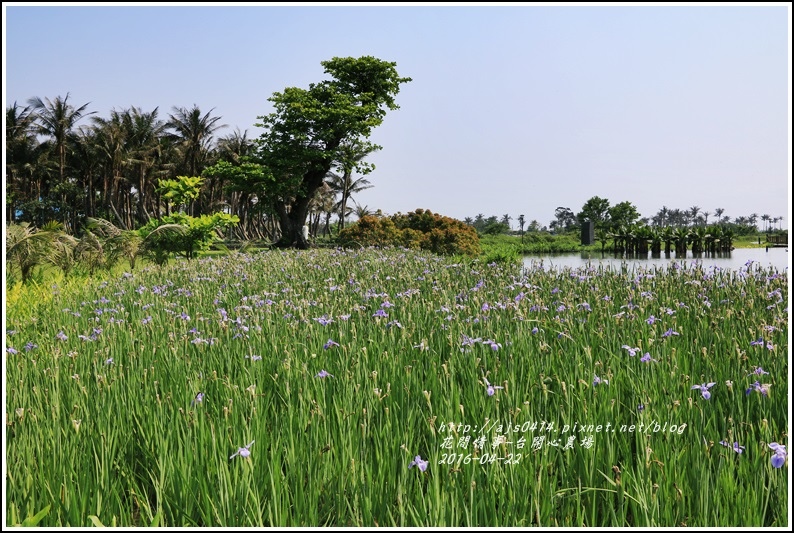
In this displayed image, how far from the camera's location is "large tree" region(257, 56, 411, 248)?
87.5 ft

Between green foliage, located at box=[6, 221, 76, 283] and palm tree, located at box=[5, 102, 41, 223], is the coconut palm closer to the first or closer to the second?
palm tree, located at box=[5, 102, 41, 223]

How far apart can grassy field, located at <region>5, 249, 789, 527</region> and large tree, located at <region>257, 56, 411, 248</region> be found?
73.9 feet

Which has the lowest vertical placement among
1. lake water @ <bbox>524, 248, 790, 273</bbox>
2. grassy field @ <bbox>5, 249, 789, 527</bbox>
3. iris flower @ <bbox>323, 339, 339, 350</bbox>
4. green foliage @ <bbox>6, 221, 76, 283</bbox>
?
grassy field @ <bbox>5, 249, 789, 527</bbox>

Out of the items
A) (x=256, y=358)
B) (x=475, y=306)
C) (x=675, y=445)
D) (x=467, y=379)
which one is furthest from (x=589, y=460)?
(x=475, y=306)

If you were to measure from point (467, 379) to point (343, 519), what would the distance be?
1433 millimetres

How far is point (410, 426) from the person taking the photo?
8.23 feet

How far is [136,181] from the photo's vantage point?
51.1 m

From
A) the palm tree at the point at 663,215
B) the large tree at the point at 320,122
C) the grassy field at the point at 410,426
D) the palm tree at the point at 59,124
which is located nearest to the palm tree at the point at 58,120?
the palm tree at the point at 59,124

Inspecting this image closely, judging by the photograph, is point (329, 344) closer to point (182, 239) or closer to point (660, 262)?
point (182, 239)

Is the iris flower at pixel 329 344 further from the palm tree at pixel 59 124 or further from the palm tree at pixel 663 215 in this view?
the palm tree at pixel 663 215

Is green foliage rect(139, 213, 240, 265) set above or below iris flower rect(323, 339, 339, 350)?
above

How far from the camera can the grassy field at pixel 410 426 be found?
202cm

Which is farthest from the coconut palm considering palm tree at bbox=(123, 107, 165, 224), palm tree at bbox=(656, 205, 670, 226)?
palm tree at bbox=(656, 205, 670, 226)

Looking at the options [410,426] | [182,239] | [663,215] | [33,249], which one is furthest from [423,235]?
[663,215]
